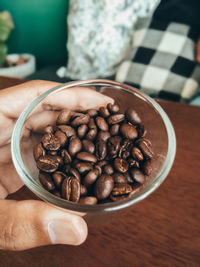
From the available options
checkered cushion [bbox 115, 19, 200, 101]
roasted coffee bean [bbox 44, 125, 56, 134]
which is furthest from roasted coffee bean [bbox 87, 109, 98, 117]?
checkered cushion [bbox 115, 19, 200, 101]

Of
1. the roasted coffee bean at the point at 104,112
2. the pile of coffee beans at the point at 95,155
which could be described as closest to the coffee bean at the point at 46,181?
the pile of coffee beans at the point at 95,155

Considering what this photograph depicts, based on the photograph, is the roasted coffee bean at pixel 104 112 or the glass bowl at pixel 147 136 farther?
the roasted coffee bean at pixel 104 112

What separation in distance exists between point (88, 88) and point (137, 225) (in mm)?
372

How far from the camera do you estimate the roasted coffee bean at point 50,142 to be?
534mm

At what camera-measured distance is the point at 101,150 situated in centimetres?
54

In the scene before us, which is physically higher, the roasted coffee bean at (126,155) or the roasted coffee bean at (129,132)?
the roasted coffee bean at (129,132)

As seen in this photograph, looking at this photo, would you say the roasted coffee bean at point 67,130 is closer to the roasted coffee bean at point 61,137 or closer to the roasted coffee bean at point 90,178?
the roasted coffee bean at point 61,137

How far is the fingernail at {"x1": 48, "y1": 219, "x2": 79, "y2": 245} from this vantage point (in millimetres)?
448

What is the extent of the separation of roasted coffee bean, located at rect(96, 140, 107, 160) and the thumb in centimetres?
15

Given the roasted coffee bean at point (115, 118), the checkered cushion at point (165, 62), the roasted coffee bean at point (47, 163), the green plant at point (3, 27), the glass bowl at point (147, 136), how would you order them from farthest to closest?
the green plant at point (3, 27), the checkered cushion at point (165, 62), the roasted coffee bean at point (115, 118), the roasted coffee bean at point (47, 163), the glass bowl at point (147, 136)

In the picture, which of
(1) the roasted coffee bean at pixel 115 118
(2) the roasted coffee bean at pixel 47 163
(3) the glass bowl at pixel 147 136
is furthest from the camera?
(1) the roasted coffee bean at pixel 115 118

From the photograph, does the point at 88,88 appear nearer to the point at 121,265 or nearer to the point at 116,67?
the point at 121,265

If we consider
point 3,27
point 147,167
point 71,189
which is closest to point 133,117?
point 147,167

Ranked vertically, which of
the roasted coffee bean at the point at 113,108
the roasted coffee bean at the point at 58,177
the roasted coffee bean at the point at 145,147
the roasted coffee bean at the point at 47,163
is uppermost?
the roasted coffee bean at the point at 113,108
